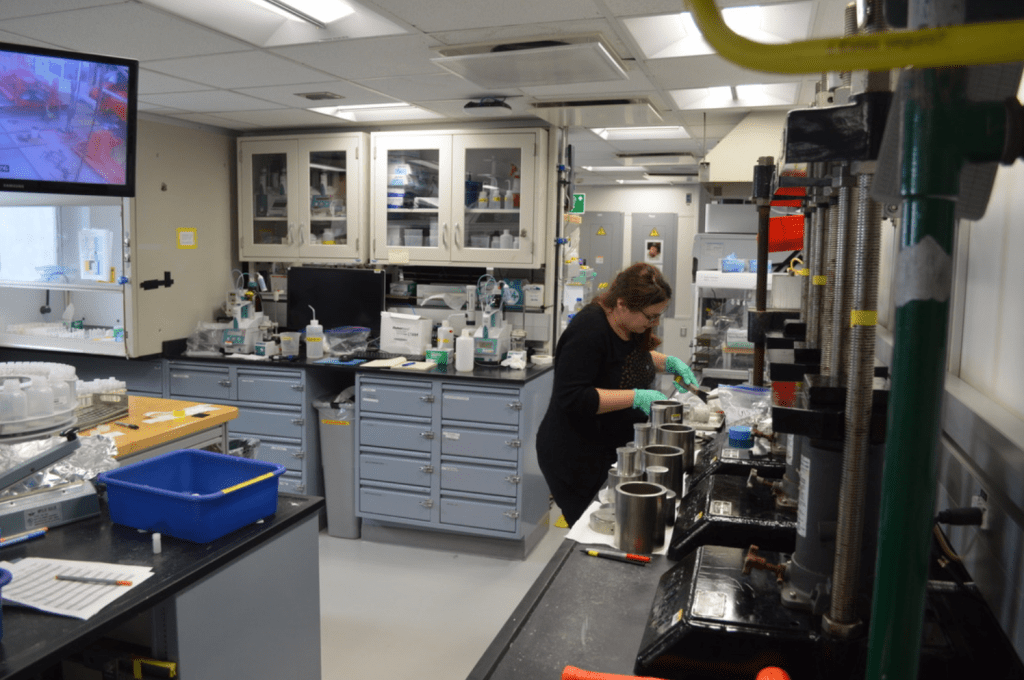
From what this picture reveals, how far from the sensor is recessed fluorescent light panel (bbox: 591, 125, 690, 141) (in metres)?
4.77

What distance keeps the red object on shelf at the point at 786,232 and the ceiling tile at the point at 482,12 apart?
1284 mm

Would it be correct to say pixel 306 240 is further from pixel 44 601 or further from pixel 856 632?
pixel 856 632

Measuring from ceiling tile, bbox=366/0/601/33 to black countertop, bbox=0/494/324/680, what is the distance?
1617 millimetres

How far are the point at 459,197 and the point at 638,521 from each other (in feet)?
10.8

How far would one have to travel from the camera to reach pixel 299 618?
204cm

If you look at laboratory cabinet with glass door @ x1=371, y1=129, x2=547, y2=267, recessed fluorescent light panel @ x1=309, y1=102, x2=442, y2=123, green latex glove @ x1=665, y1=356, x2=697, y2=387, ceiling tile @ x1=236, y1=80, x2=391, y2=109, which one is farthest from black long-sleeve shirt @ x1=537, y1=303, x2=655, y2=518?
recessed fluorescent light panel @ x1=309, y1=102, x2=442, y2=123

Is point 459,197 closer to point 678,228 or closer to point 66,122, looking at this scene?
point 66,122

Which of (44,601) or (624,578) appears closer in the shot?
(624,578)

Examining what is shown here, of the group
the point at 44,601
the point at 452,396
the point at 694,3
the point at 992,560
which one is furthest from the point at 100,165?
the point at 992,560

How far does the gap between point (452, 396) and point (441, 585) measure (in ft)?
3.13

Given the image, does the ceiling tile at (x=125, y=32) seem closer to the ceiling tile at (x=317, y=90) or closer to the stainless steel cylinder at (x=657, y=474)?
the ceiling tile at (x=317, y=90)

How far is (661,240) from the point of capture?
26.5 feet

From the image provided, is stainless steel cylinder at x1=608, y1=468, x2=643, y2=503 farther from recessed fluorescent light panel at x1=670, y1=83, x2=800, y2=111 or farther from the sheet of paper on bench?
recessed fluorescent light panel at x1=670, y1=83, x2=800, y2=111

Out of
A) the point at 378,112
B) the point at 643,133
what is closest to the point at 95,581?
the point at 378,112
